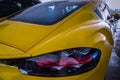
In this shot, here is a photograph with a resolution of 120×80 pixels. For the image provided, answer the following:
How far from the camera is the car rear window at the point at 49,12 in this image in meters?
3.06

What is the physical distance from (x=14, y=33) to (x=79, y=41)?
0.75 meters

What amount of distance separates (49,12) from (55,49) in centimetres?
123

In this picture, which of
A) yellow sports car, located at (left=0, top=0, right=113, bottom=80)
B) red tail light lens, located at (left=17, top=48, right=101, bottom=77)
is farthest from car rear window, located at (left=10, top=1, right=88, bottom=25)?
red tail light lens, located at (left=17, top=48, right=101, bottom=77)

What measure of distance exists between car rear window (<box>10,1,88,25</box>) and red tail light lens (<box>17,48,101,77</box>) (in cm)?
67

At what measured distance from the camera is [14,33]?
2.71m

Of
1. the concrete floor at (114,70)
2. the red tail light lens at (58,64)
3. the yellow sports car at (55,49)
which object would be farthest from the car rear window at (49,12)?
the concrete floor at (114,70)

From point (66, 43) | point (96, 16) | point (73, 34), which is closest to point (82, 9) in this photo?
point (96, 16)

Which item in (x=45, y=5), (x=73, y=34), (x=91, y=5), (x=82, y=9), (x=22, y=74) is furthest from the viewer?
(x=45, y=5)

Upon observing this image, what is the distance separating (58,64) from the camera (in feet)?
7.38

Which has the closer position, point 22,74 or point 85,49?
point 22,74

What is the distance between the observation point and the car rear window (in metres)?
3.06

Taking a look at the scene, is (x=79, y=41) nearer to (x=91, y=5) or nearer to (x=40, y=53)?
(x=40, y=53)

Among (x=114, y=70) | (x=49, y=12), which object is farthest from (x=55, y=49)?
(x=114, y=70)

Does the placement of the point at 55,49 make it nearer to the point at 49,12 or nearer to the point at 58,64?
the point at 58,64
